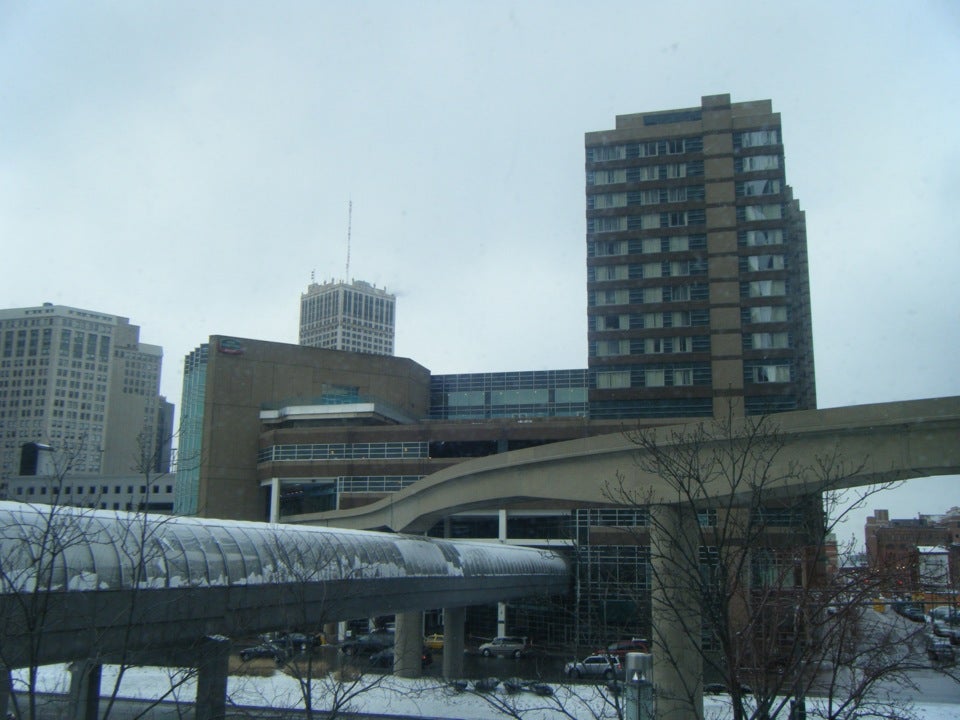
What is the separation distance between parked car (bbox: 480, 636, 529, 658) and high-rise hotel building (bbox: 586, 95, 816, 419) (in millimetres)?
18680

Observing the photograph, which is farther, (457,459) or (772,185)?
(772,185)

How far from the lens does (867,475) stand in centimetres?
1883

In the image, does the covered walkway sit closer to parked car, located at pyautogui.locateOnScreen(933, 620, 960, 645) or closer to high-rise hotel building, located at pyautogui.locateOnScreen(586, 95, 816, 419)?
parked car, located at pyautogui.locateOnScreen(933, 620, 960, 645)

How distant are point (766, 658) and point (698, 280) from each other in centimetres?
5569

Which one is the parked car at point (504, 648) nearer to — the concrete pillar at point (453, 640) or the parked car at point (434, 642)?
the parked car at point (434, 642)

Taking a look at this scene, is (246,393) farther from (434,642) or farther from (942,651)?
(942,651)

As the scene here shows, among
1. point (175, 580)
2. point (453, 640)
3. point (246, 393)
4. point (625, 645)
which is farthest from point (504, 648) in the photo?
point (175, 580)

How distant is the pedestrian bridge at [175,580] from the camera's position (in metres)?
12.1

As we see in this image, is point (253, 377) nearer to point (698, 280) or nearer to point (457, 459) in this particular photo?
point (457, 459)

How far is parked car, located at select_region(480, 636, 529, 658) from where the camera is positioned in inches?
1902

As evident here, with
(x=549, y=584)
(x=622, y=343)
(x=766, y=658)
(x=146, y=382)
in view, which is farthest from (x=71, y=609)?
(x=146, y=382)

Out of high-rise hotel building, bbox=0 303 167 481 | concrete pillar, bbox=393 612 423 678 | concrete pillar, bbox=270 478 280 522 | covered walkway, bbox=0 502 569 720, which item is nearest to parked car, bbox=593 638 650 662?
covered walkway, bbox=0 502 569 720

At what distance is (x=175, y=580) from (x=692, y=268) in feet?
168

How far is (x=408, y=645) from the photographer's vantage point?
35188 mm
